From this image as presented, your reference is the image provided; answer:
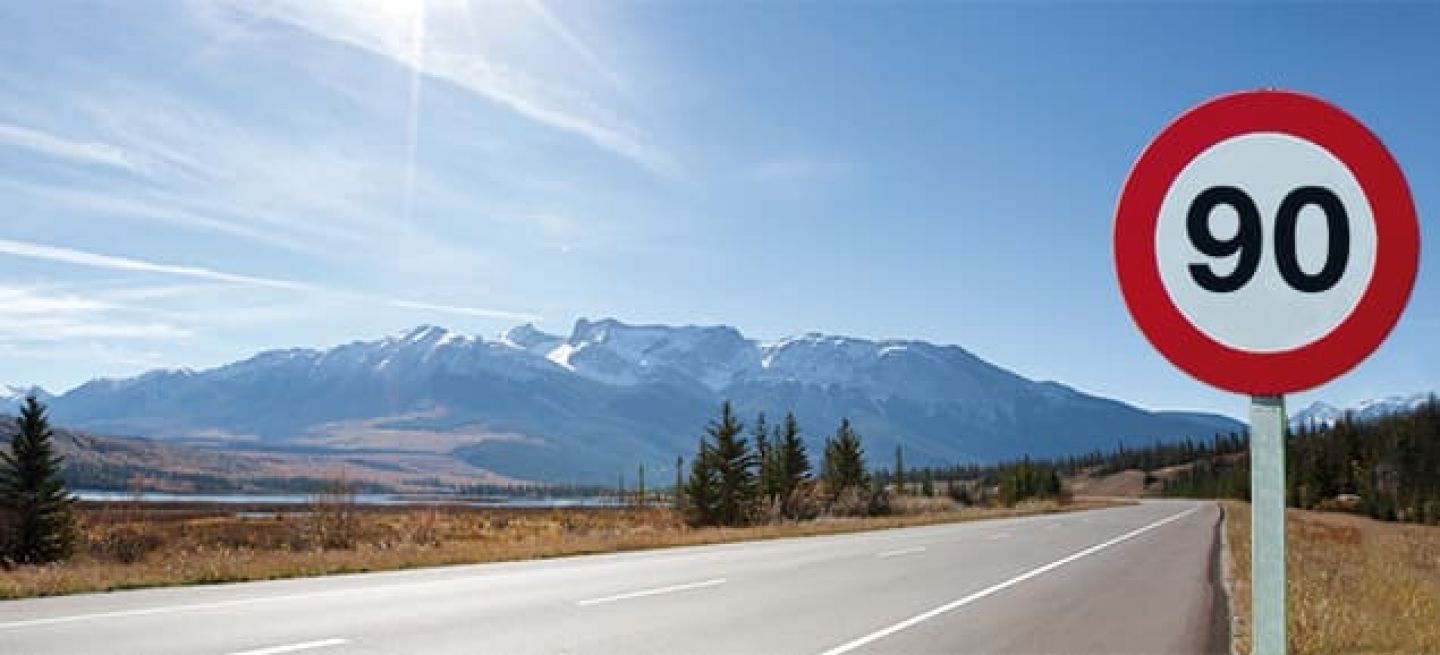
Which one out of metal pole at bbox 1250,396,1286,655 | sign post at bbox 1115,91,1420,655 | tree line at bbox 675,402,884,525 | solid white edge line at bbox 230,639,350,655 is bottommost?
tree line at bbox 675,402,884,525

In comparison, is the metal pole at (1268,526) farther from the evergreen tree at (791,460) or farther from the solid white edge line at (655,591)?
the evergreen tree at (791,460)

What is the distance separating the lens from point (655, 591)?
13258mm

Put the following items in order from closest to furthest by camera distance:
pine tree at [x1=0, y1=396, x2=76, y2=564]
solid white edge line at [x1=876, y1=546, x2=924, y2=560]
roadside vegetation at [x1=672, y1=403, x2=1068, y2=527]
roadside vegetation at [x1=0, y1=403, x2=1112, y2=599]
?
1. roadside vegetation at [x1=0, y1=403, x2=1112, y2=599]
2. solid white edge line at [x1=876, y1=546, x2=924, y2=560]
3. pine tree at [x1=0, y1=396, x2=76, y2=564]
4. roadside vegetation at [x1=672, y1=403, x2=1068, y2=527]

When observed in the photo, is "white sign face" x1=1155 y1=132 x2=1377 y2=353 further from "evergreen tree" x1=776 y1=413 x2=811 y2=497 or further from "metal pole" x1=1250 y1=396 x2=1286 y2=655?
"evergreen tree" x1=776 y1=413 x2=811 y2=497

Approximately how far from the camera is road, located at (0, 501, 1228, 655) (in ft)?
29.7

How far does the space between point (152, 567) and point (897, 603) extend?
1242 centimetres

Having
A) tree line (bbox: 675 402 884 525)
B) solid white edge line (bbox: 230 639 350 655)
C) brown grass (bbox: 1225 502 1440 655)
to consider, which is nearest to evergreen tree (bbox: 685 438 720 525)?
tree line (bbox: 675 402 884 525)

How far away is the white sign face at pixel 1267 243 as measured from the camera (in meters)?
2.40

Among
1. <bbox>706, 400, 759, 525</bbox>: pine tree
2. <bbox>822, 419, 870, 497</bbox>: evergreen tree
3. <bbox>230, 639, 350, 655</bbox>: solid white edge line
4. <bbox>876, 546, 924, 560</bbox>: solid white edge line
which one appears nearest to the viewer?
<bbox>230, 639, 350, 655</bbox>: solid white edge line

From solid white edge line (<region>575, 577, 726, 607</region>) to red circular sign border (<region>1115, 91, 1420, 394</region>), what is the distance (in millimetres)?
10064

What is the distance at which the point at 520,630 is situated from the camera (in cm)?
975

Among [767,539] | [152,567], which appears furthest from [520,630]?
[767,539]

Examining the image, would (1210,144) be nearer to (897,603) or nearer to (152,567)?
(897,603)

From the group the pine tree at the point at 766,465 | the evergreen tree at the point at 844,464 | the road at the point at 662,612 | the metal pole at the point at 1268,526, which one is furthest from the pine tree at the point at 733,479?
the metal pole at the point at 1268,526
